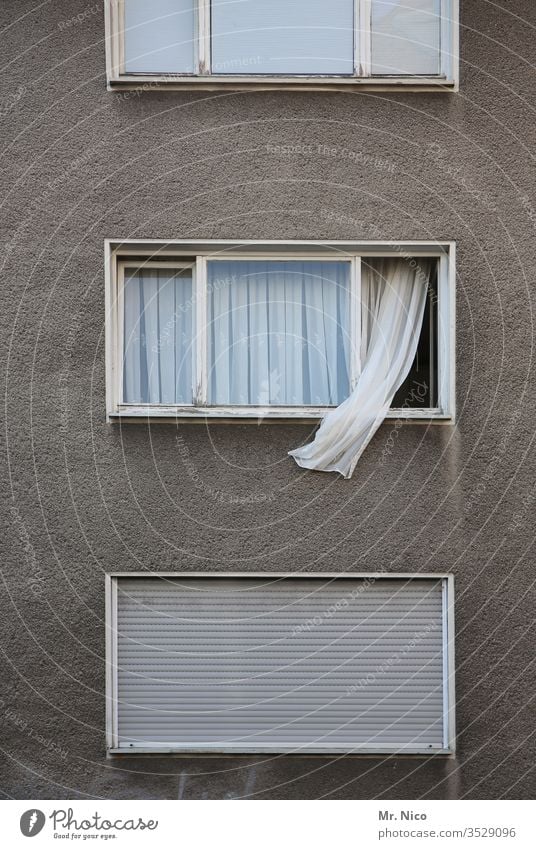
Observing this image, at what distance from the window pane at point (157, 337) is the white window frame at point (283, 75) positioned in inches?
54.8

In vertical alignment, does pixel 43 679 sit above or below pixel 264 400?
below

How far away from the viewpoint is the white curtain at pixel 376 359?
8016 mm

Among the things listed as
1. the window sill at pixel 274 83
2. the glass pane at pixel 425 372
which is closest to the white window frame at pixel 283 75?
the window sill at pixel 274 83

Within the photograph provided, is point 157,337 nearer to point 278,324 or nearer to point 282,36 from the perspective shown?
point 278,324

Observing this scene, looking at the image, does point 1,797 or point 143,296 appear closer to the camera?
point 1,797

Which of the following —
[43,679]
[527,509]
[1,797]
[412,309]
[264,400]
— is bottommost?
[1,797]

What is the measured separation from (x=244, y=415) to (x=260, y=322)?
2.61 feet

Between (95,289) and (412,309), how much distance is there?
7.68ft

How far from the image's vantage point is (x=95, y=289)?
8.13m

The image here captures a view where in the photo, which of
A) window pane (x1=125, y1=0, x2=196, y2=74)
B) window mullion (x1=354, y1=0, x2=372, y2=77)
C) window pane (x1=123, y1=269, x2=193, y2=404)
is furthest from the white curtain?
window pane (x1=125, y1=0, x2=196, y2=74)

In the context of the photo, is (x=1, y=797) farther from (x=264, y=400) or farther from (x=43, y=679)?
(x=264, y=400)

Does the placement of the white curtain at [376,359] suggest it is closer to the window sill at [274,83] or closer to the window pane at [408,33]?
the window sill at [274,83]

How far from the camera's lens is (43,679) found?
7.89 meters

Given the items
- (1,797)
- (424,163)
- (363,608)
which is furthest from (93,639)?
(424,163)
